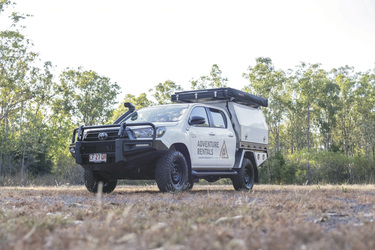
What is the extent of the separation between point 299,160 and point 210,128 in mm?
30482

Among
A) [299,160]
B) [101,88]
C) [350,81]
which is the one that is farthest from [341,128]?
[101,88]

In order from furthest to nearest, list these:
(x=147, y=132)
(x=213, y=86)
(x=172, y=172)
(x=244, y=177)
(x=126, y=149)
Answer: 1. (x=213, y=86)
2. (x=244, y=177)
3. (x=172, y=172)
4. (x=147, y=132)
5. (x=126, y=149)

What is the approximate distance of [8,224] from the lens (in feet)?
13.4

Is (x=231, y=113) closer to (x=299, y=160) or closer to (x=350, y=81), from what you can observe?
(x=299, y=160)

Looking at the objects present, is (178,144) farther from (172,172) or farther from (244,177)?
(244,177)

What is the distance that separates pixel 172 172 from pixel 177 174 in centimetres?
→ 26

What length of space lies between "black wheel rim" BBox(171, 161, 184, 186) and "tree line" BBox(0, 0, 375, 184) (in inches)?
833

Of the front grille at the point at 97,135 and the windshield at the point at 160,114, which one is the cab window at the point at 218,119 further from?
the front grille at the point at 97,135

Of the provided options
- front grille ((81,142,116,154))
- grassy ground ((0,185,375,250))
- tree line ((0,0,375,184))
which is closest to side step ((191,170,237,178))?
front grille ((81,142,116,154))

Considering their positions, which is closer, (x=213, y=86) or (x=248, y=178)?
(x=248, y=178)

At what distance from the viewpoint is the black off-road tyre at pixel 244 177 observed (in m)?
11.8

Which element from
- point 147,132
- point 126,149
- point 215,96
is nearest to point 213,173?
point 215,96

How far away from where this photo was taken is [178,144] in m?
9.77

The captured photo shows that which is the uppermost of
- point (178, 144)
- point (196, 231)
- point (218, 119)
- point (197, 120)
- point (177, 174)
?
Answer: point (218, 119)
